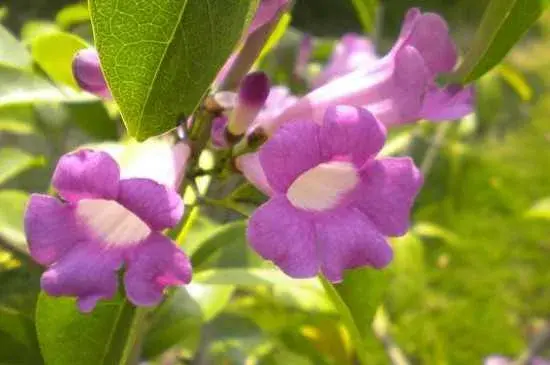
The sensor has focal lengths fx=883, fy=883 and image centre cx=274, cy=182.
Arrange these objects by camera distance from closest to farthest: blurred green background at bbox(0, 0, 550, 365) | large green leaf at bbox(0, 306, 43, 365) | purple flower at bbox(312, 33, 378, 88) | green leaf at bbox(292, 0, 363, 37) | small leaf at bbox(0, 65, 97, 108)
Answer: large green leaf at bbox(0, 306, 43, 365)
small leaf at bbox(0, 65, 97, 108)
blurred green background at bbox(0, 0, 550, 365)
purple flower at bbox(312, 33, 378, 88)
green leaf at bbox(292, 0, 363, 37)

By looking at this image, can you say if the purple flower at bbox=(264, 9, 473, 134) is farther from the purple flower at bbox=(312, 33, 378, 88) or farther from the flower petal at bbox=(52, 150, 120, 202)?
the purple flower at bbox=(312, 33, 378, 88)

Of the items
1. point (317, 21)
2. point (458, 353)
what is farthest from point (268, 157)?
point (317, 21)

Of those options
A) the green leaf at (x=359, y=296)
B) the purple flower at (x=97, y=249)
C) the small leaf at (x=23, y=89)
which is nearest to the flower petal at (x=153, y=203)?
the purple flower at (x=97, y=249)

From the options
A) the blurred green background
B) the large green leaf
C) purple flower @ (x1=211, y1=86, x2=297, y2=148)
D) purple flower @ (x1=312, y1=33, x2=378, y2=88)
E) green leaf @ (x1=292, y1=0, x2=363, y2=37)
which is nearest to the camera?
purple flower @ (x1=211, y1=86, x2=297, y2=148)

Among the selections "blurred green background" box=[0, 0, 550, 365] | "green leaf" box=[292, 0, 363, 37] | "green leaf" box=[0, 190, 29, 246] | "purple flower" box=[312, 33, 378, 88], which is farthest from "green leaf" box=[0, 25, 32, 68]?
"green leaf" box=[292, 0, 363, 37]

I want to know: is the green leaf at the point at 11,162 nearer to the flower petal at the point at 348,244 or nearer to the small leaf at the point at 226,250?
the small leaf at the point at 226,250
